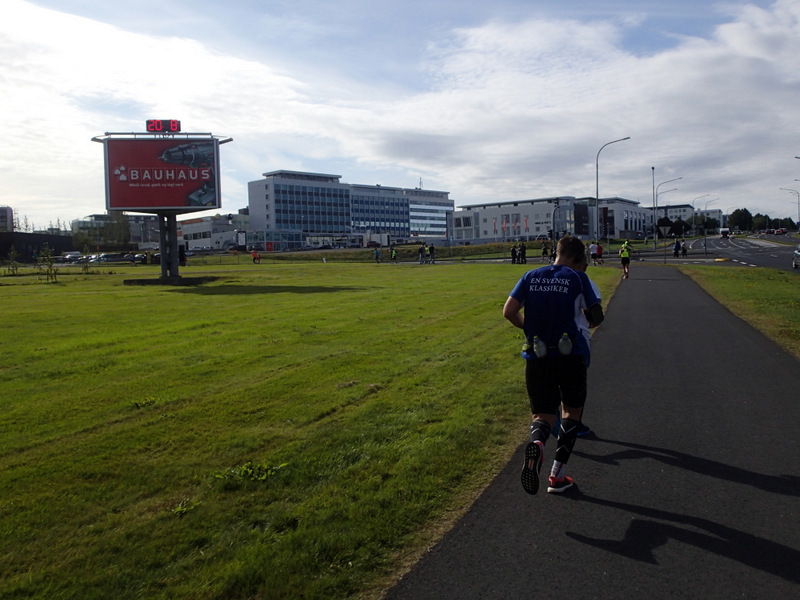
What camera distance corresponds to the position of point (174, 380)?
8461mm

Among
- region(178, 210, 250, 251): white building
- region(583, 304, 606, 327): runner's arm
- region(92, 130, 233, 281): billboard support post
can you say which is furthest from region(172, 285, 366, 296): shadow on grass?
region(178, 210, 250, 251): white building

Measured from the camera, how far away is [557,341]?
4.57 meters

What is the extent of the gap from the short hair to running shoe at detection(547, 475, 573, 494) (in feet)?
5.29

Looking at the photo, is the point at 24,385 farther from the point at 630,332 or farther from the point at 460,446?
the point at 630,332

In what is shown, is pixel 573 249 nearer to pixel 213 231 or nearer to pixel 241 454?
pixel 241 454

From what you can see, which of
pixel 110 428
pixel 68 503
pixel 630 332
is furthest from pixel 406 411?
pixel 630 332

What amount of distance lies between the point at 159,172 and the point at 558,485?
1355 inches

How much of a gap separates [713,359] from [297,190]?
127 m

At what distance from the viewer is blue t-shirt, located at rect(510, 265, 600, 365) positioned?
457 cm

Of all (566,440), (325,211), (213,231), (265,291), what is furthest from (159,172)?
(325,211)

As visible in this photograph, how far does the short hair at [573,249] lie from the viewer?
4.77 m

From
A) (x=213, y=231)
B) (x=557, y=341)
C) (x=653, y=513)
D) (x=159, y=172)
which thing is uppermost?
(x=213, y=231)

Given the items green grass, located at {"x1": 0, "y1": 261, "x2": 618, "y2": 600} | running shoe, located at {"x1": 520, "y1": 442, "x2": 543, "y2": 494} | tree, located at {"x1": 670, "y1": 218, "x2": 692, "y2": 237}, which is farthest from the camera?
tree, located at {"x1": 670, "y1": 218, "x2": 692, "y2": 237}

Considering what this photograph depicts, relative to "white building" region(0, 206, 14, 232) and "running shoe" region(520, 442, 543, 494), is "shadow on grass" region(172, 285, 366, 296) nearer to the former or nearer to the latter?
"running shoe" region(520, 442, 543, 494)
